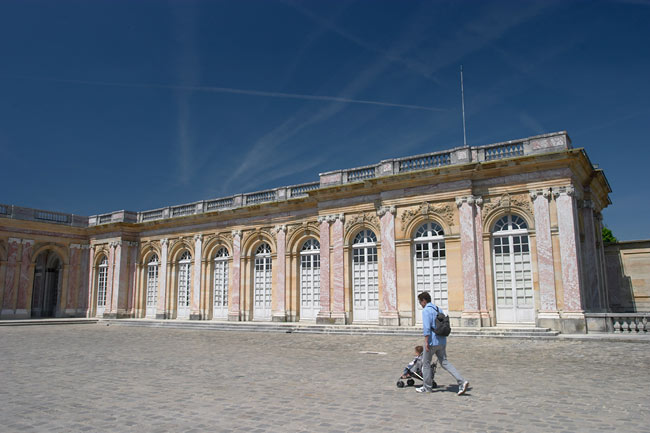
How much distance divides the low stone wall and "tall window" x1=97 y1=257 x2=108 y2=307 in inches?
1069

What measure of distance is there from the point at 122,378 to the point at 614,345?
11.4 meters

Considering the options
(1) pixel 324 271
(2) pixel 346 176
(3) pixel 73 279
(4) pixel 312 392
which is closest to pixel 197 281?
(1) pixel 324 271

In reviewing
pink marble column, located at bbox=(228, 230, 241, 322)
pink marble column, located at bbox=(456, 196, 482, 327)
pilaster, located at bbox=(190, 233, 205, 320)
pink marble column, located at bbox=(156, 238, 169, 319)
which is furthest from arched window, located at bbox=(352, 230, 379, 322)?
pink marble column, located at bbox=(156, 238, 169, 319)

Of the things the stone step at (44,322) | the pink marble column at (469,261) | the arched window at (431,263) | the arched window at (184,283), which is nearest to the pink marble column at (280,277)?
the arched window at (184,283)

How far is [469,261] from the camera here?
17156 millimetres

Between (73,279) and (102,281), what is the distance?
1.86 m

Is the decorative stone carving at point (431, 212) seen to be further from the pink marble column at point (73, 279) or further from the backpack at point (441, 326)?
the pink marble column at point (73, 279)

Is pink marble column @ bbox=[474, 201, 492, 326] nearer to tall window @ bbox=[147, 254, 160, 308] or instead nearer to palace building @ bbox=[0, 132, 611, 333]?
palace building @ bbox=[0, 132, 611, 333]

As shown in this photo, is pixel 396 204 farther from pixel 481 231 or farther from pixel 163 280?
pixel 163 280

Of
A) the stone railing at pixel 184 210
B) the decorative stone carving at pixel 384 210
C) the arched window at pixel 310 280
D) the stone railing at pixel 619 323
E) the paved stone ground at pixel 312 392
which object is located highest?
the stone railing at pixel 184 210

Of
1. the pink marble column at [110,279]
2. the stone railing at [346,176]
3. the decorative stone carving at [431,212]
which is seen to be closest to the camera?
the stone railing at [346,176]

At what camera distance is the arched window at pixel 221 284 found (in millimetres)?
24758

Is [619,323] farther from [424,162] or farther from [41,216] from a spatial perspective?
[41,216]

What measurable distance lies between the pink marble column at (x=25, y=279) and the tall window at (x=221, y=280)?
1138 centimetres
